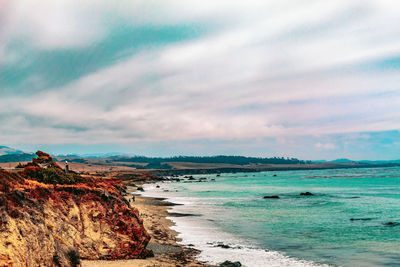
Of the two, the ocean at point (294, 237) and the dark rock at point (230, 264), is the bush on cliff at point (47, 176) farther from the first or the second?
the dark rock at point (230, 264)

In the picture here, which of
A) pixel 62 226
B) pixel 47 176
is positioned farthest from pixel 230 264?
pixel 47 176

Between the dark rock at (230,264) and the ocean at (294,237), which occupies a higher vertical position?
the dark rock at (230,264)

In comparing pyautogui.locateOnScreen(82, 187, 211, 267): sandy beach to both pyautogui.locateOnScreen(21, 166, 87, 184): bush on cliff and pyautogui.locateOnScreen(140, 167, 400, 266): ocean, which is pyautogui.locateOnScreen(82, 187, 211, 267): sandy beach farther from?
pyautogui.locateOnScreen(21, 166, 87, 184): bush on cliff

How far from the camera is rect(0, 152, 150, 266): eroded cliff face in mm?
10344

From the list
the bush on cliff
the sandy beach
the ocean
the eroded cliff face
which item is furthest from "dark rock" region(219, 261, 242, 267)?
the bush on cliff

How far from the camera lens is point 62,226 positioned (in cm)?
1477

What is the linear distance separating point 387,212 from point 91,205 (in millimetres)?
36198

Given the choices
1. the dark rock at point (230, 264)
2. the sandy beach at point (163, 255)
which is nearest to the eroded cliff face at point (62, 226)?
the sandy beach at point (163, 255)

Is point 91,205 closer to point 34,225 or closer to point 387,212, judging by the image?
point 34,225

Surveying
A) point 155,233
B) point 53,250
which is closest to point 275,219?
point 155,233

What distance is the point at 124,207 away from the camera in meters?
17.4

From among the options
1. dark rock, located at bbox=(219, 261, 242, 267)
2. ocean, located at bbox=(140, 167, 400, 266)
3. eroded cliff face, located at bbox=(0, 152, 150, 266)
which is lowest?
ocean, located at bbox=(140, 167, 400, 266)

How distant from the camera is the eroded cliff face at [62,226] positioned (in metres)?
10.3

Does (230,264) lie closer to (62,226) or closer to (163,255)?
(163,255)
